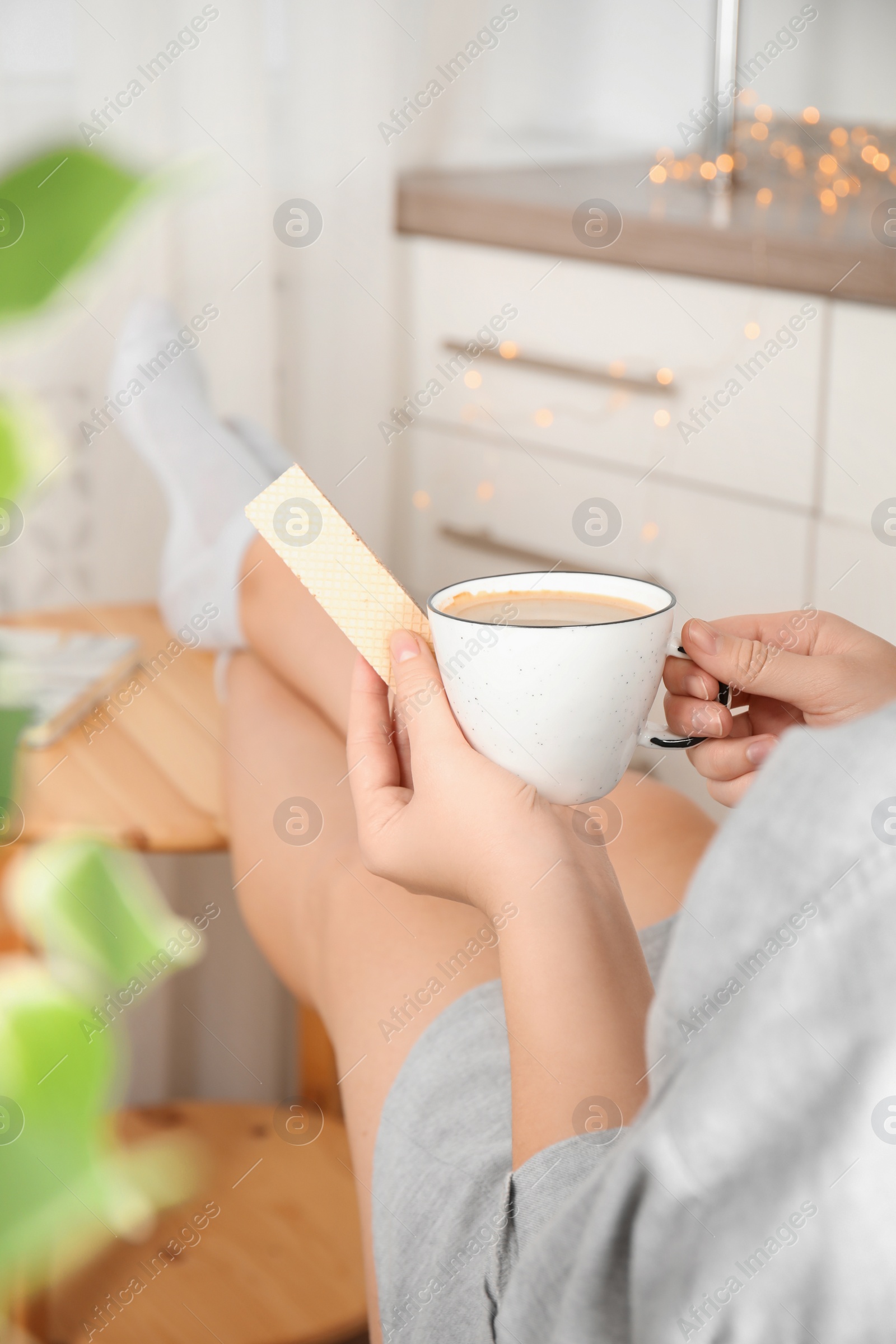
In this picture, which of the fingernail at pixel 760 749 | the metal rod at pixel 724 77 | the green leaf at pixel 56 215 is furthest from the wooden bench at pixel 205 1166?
the metal rod at pixel 724 77

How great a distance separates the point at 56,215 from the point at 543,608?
16.7 inches

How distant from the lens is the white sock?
1013mm

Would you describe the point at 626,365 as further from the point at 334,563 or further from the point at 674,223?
the point at 334,563

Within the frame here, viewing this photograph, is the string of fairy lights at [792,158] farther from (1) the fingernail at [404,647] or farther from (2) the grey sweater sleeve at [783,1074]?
(2) the grey sweater sleeve at [783,1074]

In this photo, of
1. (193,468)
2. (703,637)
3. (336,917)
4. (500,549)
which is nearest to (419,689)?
(703,637)

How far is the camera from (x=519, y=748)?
1.58 feet

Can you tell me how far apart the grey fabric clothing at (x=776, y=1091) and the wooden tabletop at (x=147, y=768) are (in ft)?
1.71

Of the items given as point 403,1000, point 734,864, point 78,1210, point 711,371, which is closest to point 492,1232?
point 403,1000

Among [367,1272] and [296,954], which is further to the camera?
[296,954]

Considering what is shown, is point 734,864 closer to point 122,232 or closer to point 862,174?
point 122,232

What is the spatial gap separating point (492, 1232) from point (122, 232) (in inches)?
17.8

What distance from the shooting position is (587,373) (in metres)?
→ 1.32

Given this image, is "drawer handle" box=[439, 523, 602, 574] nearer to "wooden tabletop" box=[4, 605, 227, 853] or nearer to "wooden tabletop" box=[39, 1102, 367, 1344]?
"wooden tabletop" box=[4, 605, 227, 853]

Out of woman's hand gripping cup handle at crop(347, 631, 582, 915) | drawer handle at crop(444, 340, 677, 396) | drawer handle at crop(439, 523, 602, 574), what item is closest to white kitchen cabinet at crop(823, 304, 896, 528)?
drawer handle at crop(444, 340, 677, 396)
